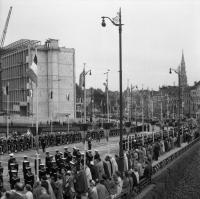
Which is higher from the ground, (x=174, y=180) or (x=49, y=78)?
(x=49, y=78)

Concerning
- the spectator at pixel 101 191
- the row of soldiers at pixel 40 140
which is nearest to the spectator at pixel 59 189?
the spectator at pixel 101 191

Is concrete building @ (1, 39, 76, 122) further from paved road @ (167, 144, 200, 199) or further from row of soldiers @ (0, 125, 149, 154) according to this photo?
paved road @ (167, 144, 200, 199)


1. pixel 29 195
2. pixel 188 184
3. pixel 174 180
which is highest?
pixel 29 195

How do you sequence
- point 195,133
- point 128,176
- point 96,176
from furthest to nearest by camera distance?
point 195,133, point 96,176, point 128,176

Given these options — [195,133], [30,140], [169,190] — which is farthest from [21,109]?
[169,190]

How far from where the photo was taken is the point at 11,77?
10988 centimetres

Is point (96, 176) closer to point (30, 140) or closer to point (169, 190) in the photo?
point (169, 190)

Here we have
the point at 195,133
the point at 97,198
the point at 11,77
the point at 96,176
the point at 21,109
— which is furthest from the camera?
the point at 11,77

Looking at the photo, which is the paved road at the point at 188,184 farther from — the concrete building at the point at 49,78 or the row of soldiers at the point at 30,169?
the concrete building at the point at 49,78

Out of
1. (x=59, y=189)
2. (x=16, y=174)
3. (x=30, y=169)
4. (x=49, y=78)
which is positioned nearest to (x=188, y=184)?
(x=30, y=169)

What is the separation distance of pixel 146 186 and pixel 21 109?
8290 centimetres

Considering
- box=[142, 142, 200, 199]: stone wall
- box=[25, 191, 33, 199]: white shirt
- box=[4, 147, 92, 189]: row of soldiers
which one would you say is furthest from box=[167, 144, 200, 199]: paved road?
box=[25, 191, 33, 199]: white shirt

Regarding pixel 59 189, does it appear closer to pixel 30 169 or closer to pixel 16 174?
pixel 16 174

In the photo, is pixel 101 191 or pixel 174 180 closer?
pixel 101 191
